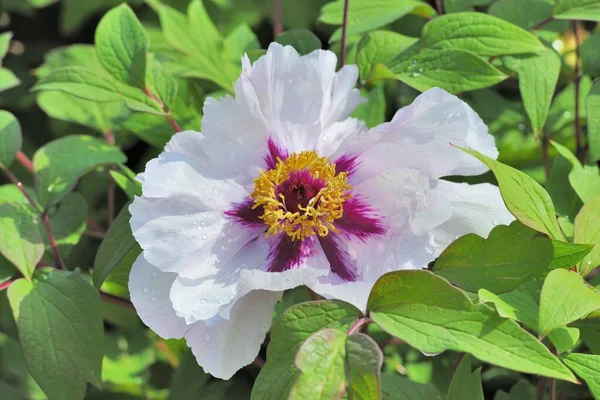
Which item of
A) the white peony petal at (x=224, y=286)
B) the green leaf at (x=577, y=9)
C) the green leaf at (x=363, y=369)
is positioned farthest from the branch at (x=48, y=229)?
the green leaf at (x=577, y=9)

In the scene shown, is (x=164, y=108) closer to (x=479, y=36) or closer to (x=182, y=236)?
(x=182, y=236)

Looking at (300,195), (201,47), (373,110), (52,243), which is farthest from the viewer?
(201,47)

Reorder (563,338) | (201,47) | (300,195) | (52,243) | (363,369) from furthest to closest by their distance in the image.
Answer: (201,47), (52,243), (300,195), (563,338), (363,369)

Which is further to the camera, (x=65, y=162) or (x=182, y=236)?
(x=65, y=162)

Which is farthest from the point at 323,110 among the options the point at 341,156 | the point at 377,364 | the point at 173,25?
the point at 173,25

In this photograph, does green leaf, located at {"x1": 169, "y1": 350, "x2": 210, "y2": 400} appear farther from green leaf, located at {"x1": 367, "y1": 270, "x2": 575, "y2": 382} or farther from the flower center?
green leaf, located at {"x1": 367, "y1": 270, "x2": 575, "y2": 382}

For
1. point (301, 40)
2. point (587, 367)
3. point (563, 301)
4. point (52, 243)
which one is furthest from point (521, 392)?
point (52, 243)

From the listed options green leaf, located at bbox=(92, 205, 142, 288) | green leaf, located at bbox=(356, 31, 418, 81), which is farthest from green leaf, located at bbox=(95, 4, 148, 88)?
green leaf, located at bbox=(356, 31, 418, 81)

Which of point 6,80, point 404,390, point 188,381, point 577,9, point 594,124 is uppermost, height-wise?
point 577,9
